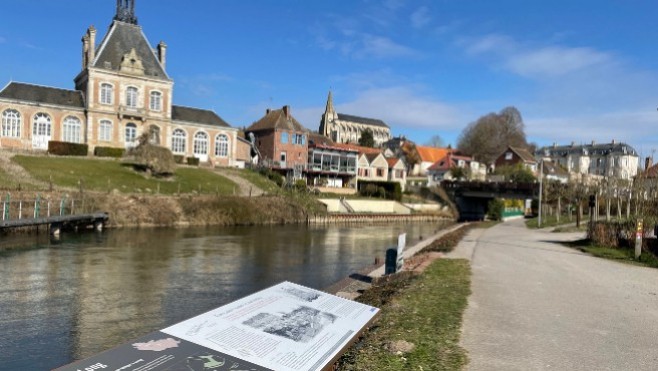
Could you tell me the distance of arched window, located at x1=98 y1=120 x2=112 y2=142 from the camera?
5284 centimetres

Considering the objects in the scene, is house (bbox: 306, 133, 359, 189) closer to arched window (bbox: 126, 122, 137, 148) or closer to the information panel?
arched window (bbox: 126, 122, 137, 148)

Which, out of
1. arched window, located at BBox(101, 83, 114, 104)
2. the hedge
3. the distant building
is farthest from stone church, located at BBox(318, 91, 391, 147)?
arched window, located at BBox(101, 83, 114, 104)

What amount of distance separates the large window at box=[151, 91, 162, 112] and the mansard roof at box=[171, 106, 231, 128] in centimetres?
217

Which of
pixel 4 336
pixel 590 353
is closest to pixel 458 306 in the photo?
pixel 590 353

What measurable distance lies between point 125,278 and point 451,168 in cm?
8118

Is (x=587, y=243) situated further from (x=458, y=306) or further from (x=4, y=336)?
(x=4, y=336)

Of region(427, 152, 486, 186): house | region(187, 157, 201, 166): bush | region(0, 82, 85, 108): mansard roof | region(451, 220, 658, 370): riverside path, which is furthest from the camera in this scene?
region(427, 152, 486, 186): house

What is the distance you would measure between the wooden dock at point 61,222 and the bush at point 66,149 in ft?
66.1

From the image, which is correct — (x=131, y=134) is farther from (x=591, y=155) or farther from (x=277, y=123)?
(x=591, y=155)

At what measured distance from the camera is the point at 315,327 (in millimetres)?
6918

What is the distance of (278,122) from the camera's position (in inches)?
2665

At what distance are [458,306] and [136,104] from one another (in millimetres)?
51459

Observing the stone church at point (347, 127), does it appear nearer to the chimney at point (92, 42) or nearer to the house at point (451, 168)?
the house at point (451, 168)

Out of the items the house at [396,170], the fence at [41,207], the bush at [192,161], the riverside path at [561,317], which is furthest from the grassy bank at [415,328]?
the house at [396,170]
